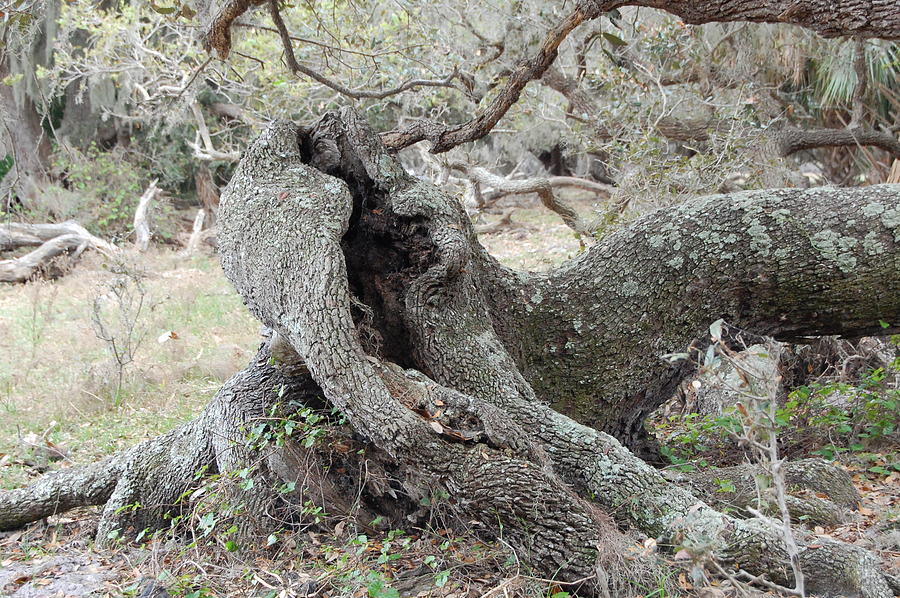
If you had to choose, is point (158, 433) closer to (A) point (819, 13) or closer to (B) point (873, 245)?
(B) point (873, 245)

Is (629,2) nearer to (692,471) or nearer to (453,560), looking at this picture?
(692,471)

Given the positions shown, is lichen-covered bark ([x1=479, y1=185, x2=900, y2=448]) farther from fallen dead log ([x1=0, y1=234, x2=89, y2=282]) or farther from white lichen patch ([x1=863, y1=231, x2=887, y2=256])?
fallen dead log ([x1=0, y1=234, x2=89, y2=282])

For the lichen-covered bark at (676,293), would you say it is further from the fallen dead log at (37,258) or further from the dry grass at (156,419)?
the fallen dead log at (37,258)

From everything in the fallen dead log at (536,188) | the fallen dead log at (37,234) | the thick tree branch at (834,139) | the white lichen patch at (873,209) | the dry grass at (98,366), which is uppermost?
the thick tree branch at (834,139)

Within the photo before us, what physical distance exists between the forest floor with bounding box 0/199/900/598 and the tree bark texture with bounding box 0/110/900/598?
21 cm

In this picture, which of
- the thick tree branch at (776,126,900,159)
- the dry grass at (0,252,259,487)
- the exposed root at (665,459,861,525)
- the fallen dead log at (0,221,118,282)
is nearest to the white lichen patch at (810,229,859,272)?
the exposed root at (665,459,861,525)

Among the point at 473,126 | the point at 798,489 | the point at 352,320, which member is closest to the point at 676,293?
the point at 798,489

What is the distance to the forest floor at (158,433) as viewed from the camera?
2996 millimetres

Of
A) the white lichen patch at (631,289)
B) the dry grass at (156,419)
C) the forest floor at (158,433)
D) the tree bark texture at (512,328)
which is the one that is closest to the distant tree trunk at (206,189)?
the dry grass at (156,419)

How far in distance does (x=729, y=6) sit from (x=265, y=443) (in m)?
2.89

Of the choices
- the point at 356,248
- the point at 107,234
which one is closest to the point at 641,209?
the point at 356,248

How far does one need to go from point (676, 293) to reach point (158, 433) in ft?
12.5

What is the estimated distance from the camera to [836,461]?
14.2 feet

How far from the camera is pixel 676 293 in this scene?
400 centimetres
